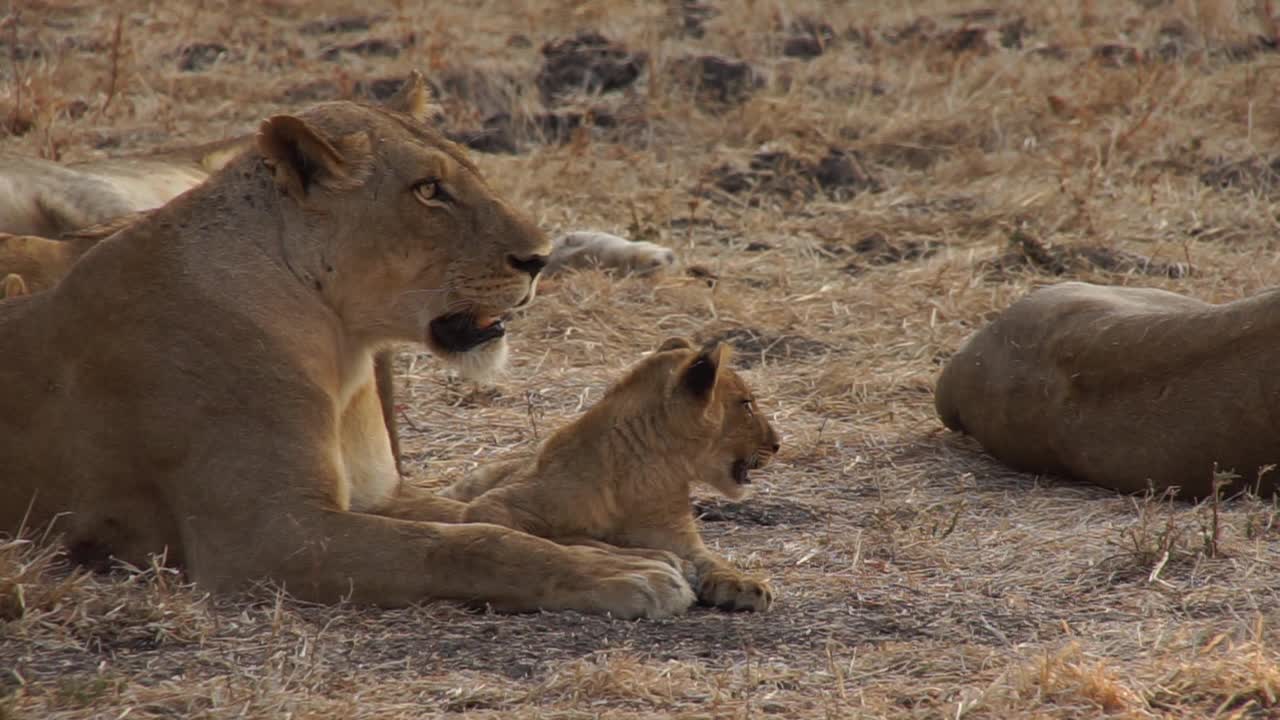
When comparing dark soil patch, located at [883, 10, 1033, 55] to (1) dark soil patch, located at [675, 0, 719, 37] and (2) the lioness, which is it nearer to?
(1) dark soil patch, located at [675, 0, 719, 37]

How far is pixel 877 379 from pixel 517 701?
3.12m

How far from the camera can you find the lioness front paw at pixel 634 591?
11.7 ft

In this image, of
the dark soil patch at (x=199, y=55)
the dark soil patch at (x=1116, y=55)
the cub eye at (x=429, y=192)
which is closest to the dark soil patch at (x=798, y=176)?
the dark soil patch at (x=1116, y=55)

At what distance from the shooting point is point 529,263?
3930mm

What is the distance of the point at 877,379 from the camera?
596 centimetres

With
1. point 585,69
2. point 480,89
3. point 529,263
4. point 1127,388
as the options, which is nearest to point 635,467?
point 529,263

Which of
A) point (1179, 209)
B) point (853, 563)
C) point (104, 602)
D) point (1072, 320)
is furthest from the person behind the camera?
point (1179, 209)

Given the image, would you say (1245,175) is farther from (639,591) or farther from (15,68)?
(15,68)

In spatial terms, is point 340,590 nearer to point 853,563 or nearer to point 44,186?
point 853,563

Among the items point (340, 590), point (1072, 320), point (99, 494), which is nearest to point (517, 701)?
point (340, 590)

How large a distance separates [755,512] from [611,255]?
2.68 meters

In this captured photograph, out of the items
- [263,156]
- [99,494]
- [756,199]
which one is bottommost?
[756,199]

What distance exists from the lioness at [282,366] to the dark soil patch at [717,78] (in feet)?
19.6

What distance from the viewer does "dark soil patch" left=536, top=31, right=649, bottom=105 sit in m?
10.1
